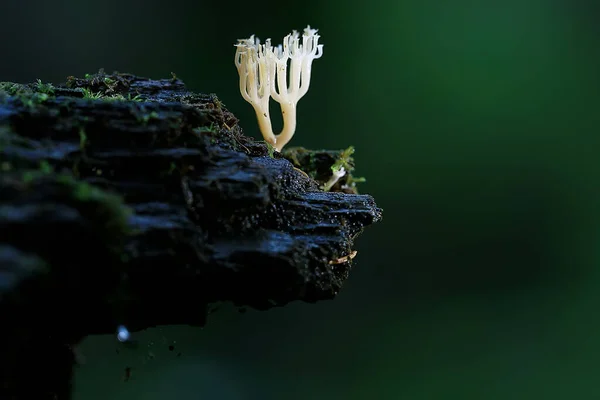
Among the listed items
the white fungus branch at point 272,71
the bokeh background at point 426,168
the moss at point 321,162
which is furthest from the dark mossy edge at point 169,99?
the bokeh background at point 426,168

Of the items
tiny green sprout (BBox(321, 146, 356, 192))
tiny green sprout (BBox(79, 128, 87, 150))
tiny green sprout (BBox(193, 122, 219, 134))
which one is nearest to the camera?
tiny green sprout (BBox(79, 128, 87, 150))

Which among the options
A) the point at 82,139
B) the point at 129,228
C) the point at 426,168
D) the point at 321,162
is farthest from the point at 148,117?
the point at 426,168

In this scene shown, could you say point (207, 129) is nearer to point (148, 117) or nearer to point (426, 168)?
point (148, 117)

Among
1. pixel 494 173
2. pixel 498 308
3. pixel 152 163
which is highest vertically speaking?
pixel 152 163

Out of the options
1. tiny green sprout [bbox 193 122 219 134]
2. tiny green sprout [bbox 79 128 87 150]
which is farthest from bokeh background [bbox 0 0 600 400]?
tiny green sprout [bbox 79 128 87 150]

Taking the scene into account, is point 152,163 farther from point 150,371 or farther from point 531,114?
point 531,114

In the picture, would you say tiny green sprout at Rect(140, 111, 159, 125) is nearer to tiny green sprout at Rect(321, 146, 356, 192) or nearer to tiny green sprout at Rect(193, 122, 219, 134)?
tiny green sprout at Rect(193, 122, 219, 134)

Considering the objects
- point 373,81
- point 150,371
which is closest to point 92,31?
point 373,81
